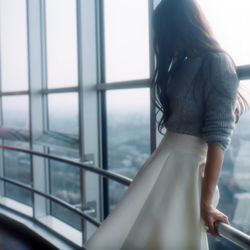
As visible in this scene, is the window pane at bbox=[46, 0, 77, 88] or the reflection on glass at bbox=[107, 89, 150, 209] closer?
the reflection on glass at bbox=[107, 89, 150, 209]

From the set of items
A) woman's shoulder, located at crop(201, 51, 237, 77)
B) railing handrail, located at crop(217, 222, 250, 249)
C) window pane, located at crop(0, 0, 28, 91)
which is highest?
window pane, located at crop(0, 0, 28, 91)

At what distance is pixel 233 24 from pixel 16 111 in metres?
3.08

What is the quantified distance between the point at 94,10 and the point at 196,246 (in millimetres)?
2349

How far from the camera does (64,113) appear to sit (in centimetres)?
357

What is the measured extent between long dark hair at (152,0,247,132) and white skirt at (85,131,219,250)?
15 cm

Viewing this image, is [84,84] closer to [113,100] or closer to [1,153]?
[113,100]

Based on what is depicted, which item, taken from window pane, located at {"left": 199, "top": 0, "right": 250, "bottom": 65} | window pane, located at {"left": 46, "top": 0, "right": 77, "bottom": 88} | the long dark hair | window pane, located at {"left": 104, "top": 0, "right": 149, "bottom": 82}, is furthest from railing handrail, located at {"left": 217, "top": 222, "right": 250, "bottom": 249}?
window pane, located at {"left": 46, "top": 0, "right": 77, "bottom": 88}

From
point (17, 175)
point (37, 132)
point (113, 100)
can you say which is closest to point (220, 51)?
point (113, 100)

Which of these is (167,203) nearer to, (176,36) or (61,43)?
(176,36)

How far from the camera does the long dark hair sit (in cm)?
121

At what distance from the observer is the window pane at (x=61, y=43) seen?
3393 mm

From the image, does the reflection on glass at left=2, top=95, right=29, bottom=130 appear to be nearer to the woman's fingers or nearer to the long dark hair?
the long dark hair

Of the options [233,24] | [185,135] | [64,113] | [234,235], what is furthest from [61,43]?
[234,235]

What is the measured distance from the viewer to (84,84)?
305 centimetres
